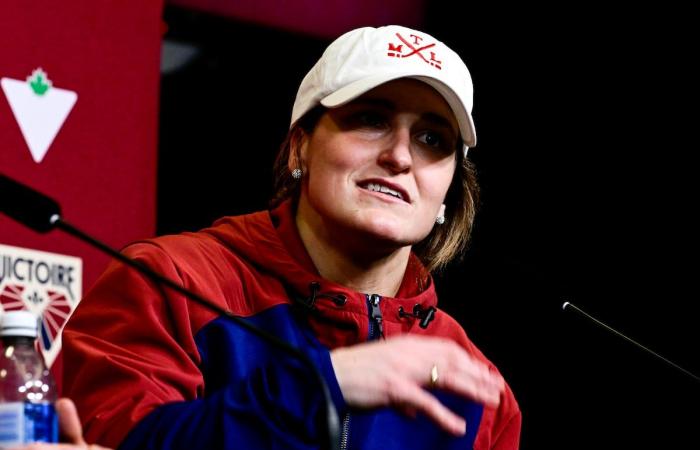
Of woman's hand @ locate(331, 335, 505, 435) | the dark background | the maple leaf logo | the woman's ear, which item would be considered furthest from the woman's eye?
the maple leaf logo

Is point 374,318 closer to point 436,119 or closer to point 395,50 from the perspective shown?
point 436,119

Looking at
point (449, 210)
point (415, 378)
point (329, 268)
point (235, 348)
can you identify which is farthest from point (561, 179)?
point (415, 378)

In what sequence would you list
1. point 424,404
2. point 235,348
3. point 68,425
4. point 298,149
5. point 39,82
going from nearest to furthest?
point 68,425 < point 424,404 < point 235,348 < point 298,149 < point 39,82

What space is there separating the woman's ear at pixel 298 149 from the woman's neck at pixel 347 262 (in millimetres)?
135

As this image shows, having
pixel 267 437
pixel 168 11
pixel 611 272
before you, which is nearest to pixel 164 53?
pixel 168 11

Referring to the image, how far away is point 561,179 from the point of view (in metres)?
3.65

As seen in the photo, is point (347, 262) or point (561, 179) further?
point (561, 179)

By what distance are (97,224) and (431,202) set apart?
99 cm

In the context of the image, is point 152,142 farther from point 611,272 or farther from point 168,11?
point 611,272

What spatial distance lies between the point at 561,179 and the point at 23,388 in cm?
236

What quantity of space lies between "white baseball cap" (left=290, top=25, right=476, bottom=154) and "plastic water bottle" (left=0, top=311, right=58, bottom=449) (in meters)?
0.95

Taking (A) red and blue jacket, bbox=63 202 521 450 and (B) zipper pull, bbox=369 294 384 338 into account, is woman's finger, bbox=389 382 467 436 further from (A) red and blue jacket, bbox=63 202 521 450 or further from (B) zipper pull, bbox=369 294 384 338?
(B) zipper pull, bbox=369 294 384 338

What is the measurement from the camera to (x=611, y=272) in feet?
11.4

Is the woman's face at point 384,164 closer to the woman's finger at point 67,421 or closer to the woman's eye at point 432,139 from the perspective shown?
the woman's eye at point 432,139
